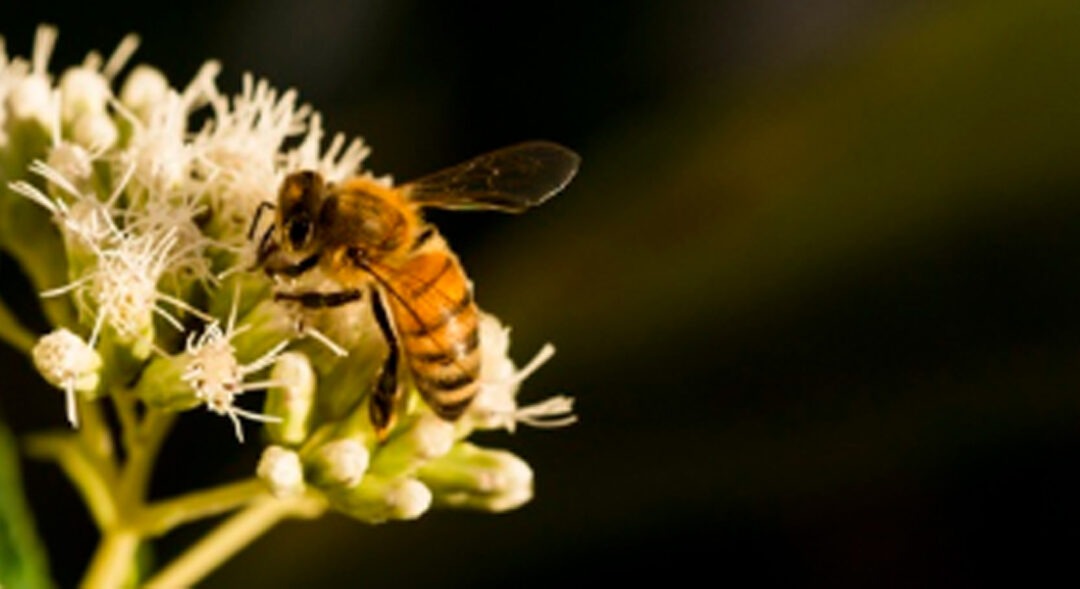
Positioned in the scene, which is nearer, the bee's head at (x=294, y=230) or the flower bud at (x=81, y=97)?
the bee's head at (x=294, y=230)

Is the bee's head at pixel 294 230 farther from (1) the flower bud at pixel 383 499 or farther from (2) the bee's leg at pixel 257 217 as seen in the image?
(1) the flower bud at pixel 383 499

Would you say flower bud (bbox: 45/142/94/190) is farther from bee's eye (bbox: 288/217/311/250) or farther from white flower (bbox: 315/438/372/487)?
white flower (bbox: 315/438/372/487)

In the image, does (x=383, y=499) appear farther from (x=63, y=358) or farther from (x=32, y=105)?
(x=32, y=105)

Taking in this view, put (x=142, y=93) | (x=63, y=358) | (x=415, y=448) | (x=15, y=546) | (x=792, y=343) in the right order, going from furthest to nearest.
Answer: (x=792, y=343)
(x=142, y=93)
(x=15, y=546)
(x=415, y=448)
(x=63, y=358)

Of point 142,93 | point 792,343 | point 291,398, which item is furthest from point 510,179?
point 792,343

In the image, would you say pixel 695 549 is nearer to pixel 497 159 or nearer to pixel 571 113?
pixel 571 113

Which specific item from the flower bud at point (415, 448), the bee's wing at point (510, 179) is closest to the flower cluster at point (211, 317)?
the flower bud at point (415, 448)
